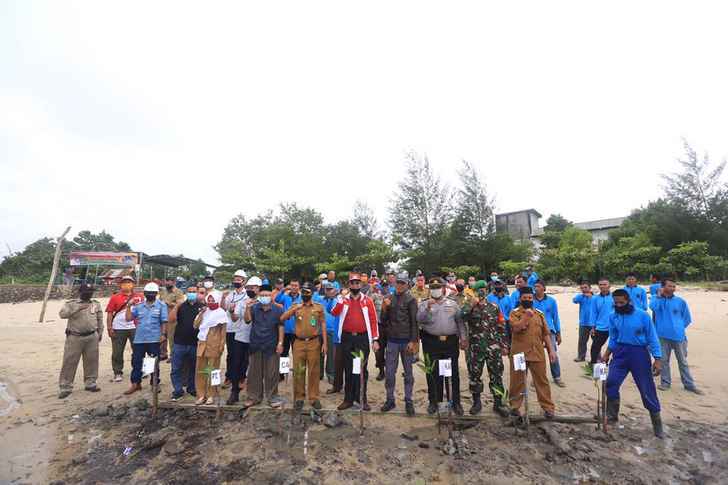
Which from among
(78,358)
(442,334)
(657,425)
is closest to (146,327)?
(78,358)

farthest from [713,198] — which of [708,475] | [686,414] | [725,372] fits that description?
[708,475]

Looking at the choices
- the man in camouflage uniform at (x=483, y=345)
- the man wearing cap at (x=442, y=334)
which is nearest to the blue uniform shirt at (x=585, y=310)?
the man in camouflage uniform at (x=483, y=345)

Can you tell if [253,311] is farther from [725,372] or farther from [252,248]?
[252,248]

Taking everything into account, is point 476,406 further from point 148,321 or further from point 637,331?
point 148,321

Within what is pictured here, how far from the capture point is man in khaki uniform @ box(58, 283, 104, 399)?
6.34 metres

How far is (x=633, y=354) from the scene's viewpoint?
470 centimetres

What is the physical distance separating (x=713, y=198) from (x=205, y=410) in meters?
33.4

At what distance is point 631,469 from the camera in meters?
3.89

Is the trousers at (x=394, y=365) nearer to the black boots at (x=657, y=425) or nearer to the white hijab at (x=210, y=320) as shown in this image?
the white hijab at (x=210, y=320)

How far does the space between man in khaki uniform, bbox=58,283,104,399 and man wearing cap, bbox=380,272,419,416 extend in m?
5.62

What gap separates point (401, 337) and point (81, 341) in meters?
6.05

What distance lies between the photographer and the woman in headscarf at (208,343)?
5648 millimetres

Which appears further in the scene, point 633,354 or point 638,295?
Result: point 638,295

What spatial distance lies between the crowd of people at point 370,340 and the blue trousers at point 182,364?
2cm
